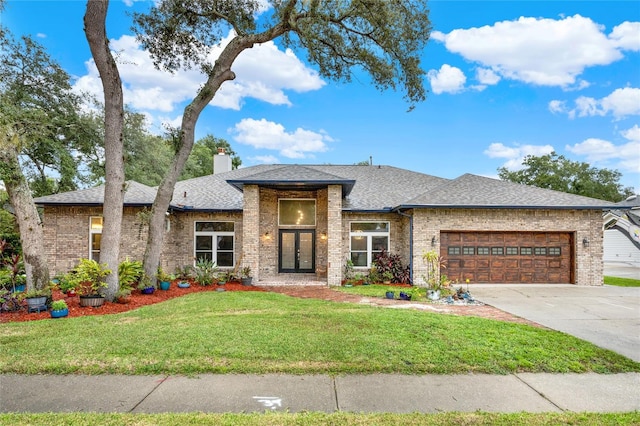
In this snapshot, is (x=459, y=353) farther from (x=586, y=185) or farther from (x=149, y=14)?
(x=586, y=185)

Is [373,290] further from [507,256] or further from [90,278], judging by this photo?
[90,278]

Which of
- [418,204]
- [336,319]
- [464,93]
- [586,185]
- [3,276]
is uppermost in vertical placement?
[464,93]

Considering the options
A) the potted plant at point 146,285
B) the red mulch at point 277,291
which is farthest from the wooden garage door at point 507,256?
the potted plant at point 146,285

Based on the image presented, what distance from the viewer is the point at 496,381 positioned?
12.8ft

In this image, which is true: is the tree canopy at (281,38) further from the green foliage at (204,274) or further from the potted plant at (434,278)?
the potted plant at (434,278)

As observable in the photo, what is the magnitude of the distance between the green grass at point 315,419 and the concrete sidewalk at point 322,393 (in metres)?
0.14

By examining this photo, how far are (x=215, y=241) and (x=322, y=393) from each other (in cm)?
1059

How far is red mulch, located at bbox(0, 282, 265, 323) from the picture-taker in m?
7.00

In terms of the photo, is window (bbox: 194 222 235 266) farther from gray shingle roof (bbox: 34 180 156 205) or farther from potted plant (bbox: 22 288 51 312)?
potted plant (bbox: 22 288 51 312)

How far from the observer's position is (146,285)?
972 centimetres

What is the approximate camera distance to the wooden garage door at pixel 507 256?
12.0 meters

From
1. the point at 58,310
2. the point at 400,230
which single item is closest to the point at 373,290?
the point at 400,230

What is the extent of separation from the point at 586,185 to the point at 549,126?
74.2ft

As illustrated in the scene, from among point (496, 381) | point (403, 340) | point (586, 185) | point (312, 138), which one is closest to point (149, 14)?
point (403, 340)
